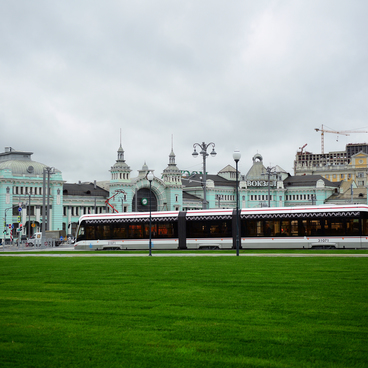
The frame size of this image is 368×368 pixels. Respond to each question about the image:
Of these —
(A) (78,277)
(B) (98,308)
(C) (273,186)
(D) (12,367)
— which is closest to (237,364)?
(D) (12,367)

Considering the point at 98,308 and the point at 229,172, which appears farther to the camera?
the point at 229,172

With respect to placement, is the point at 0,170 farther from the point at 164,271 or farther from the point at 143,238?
the point at 164,271

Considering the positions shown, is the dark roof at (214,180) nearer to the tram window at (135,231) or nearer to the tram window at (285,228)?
the tram window at (135,231)

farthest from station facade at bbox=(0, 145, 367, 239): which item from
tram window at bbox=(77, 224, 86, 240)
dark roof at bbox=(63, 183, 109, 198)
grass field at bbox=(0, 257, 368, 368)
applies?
grass field at bbox=(0, 257, 368, 368)

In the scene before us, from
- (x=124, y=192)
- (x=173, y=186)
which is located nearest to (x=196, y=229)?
(x=124, y=192)

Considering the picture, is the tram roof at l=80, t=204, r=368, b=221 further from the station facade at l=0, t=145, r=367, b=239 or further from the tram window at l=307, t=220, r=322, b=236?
the station facade at l=0, t=145, r=367, b=239

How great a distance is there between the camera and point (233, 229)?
4438 cm

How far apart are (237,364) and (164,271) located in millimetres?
13029

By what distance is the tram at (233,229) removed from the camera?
4172 centimetres

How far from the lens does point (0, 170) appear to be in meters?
110

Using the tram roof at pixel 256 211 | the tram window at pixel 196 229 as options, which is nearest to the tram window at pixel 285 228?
the tram roof at pixel 256 211

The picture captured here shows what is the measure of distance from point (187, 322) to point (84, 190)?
123496 millimetres

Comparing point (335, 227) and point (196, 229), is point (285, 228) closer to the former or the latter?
point (335, 227)

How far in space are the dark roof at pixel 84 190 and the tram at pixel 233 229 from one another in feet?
259
